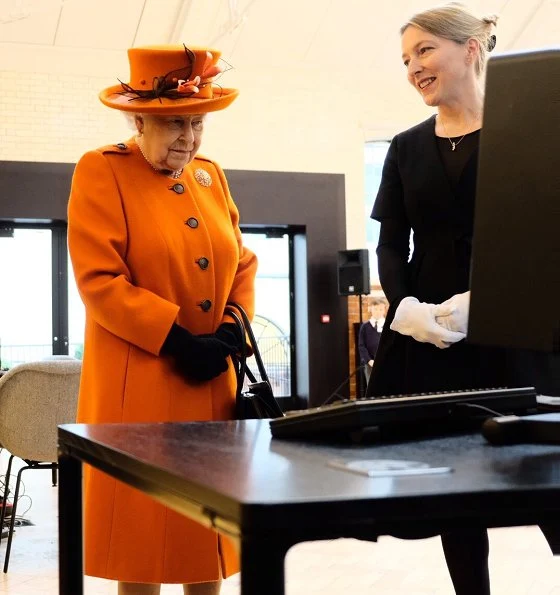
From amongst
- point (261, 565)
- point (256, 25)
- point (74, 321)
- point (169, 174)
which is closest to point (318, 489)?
point (261, 565)

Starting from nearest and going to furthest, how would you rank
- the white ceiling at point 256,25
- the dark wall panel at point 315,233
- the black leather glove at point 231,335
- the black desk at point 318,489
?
1. the black desk at point 318,489
2. the black leather glove at point 231,335
3. the white ceiling at point 256,25
4. the dark wall panel at point 315,233

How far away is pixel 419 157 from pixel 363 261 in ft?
25.4

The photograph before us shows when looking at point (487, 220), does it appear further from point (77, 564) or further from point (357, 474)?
point (77, 564)

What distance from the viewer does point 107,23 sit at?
9328 millimetres

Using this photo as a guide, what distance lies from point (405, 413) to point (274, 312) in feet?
31.4

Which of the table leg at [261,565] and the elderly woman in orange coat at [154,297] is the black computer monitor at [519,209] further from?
the elderly woman in orange coat at [154,297]

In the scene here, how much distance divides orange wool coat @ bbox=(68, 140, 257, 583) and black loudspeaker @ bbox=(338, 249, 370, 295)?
764 cm

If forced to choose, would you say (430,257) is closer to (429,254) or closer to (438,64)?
(429,254)

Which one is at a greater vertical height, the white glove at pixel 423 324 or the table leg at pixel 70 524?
the white glove at pixel 423 324

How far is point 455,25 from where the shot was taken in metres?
1.83

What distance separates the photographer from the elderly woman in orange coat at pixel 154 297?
1814 millimetres

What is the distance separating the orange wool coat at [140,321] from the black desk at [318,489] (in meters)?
0.93

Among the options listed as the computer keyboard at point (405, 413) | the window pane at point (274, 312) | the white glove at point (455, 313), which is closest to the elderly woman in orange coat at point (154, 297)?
the white glove at point (455, 313)

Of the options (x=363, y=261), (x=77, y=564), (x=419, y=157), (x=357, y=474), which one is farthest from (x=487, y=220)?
(x=363, y=261)
